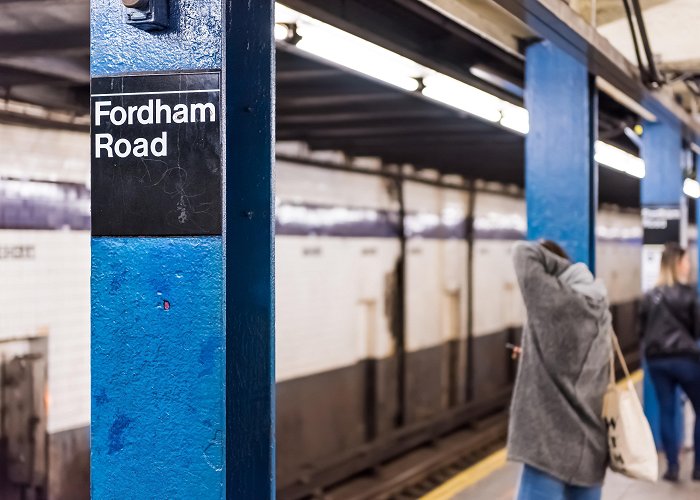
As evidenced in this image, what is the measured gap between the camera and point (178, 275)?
2.18 metres

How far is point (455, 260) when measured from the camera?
511 inches

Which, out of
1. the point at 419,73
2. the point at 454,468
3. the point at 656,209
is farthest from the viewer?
the point at 454,468

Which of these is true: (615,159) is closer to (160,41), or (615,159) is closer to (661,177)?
(661,177)

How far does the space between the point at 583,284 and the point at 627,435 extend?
2.08 ft

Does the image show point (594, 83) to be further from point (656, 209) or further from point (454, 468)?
point (454, 468)

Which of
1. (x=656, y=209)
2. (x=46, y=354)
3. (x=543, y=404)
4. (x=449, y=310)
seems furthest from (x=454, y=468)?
(x=543, y=404)

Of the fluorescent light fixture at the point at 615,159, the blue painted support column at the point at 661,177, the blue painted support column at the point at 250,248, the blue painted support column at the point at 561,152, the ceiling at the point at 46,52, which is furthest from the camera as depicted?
the fluorescent light fixture at the point at 615,159

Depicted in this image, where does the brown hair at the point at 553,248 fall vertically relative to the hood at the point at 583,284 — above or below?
above

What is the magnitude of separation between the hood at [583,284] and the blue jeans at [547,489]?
0.74m

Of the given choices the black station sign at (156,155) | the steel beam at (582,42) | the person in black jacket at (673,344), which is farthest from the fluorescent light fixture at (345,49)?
the person in black jacket at (673,344)

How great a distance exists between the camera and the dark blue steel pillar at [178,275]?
7.02 feet

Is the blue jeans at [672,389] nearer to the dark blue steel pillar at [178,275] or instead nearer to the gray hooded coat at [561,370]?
the gray hooded coat at [561,370]

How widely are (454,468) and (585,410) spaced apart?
696 cm

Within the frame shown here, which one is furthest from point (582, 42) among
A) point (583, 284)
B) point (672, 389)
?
point (672, 389)
